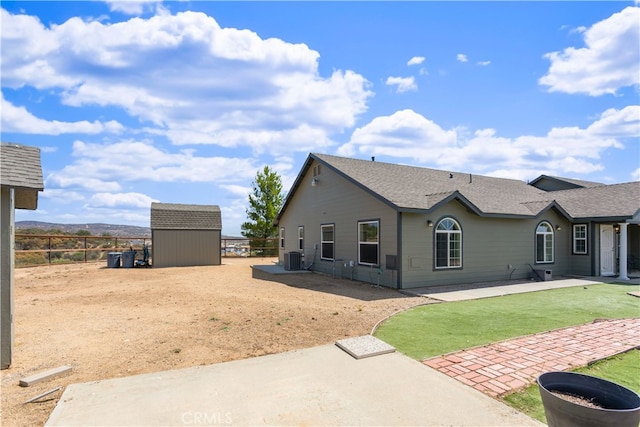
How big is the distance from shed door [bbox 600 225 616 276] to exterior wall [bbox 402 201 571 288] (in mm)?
1127

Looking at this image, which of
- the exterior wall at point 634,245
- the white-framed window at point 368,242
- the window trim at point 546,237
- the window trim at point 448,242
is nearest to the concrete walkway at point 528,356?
the window trim at point 448,242

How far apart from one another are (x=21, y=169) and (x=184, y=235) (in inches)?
569

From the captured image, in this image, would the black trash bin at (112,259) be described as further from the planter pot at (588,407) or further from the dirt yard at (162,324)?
the planter pot at (588,407)

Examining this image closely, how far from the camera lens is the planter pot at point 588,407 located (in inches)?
91.8

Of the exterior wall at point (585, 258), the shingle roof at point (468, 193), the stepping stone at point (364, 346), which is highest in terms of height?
the shingle roof at point (468, 193)

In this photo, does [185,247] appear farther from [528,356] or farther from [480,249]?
[528,356]

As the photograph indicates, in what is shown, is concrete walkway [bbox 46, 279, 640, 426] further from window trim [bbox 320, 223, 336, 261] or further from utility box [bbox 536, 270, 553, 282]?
window trim [bbox 320, 223, 336, 261]

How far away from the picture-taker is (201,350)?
5254 millimetres

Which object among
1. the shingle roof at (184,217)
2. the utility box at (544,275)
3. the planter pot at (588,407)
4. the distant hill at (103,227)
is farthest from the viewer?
the distant hill at (103,227)

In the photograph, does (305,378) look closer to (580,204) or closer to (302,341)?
(302,341)

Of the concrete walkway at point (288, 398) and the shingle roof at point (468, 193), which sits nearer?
the concrete walkway at point (288, 398)

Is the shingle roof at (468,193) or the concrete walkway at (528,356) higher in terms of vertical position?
the shingle roof at (468,193)

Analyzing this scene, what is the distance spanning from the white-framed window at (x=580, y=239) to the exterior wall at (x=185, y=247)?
17427mm

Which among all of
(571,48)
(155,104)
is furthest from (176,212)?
(571,48)
